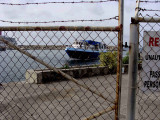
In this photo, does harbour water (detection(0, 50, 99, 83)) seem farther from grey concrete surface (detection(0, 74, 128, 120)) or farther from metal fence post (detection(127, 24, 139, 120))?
metal fence post (detection(127, 24, 139, 120))

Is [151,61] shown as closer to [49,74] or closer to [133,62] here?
[133,62]

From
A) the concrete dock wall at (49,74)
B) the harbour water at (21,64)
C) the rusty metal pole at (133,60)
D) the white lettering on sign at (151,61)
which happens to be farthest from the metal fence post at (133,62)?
the concrete dock wall at (49,74)

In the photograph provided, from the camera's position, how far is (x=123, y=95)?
6.91 meters

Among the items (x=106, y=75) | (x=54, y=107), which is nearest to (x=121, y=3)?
(x=54, y=107)

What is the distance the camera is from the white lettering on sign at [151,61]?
7.92ft

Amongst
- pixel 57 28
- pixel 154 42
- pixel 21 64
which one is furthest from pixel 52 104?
pixel 154 42

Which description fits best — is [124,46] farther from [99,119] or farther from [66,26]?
[99,119]

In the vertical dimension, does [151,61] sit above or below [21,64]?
above

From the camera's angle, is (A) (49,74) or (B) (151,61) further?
(A) (49,74)

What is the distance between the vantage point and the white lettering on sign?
2414mm

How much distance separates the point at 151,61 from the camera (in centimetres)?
246

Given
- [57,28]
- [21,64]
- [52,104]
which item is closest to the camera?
[57,28]

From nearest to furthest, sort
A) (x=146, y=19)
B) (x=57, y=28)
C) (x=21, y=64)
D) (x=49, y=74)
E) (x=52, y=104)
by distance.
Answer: (x=146, y=19) → (x=57, y=28) → (x=52, y=104) → (x=21, y=64) → (x=49, y=74)

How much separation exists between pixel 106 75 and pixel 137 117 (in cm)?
591
